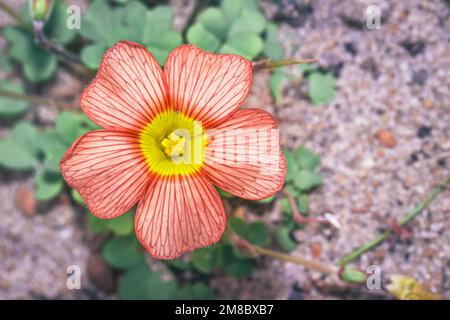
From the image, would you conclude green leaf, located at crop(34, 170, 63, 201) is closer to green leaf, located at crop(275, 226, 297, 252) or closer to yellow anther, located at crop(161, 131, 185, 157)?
yellow anther, located at crop(161, 131, 185, 157)

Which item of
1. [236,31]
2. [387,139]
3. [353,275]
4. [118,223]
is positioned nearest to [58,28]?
[236,31]

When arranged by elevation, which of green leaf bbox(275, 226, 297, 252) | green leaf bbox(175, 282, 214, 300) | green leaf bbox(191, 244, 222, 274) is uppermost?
green leaf bbox(275, 226, 297, 252)

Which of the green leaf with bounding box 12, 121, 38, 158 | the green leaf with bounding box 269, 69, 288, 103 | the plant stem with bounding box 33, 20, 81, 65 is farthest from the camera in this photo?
the green leaf with bounding box 12, 121, 38, 158

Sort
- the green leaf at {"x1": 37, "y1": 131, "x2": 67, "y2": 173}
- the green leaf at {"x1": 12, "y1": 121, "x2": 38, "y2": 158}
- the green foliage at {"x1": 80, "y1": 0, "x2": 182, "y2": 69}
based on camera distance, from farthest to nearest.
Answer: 1. the green leaf at {"x1": 12, "y1": 121, "x2": 38, "y2": 158}
2. the green leaf at {"x1": 37, "y1": 131, "x2": 67, "y2": 173}
3. the green foliage at {"x1": 80, "y1": 0, "x2": 182, "y2": 69}

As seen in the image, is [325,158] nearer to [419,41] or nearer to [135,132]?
[419,41]

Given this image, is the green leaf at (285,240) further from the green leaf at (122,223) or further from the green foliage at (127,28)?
the green foliage at (127,28)

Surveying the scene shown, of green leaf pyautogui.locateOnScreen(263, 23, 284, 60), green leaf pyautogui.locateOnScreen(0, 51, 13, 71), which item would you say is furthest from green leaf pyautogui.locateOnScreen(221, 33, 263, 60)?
green leaf pyautogui.locateOnScreen(0, 51, 13, 71)

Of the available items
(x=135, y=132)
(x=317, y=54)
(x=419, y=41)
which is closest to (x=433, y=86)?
(x=419, y=41)

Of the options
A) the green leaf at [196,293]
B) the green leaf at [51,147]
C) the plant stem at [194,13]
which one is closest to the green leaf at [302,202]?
the green leaf at [196,293]
